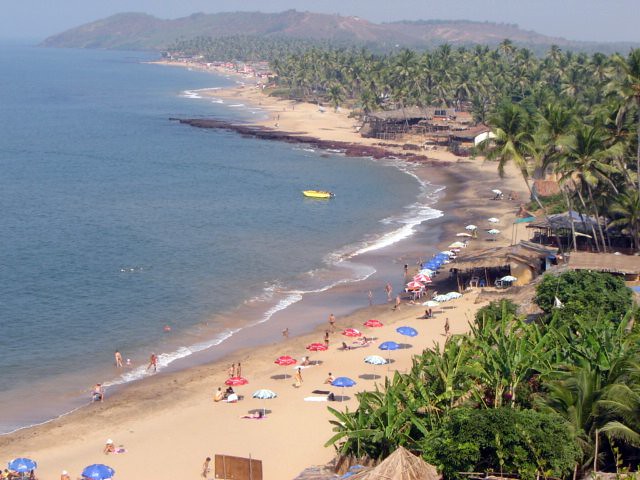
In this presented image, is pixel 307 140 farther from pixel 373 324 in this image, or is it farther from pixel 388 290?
pixel 373 324

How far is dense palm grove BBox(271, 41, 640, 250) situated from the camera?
41.4 meters

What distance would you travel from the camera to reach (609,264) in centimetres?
3928

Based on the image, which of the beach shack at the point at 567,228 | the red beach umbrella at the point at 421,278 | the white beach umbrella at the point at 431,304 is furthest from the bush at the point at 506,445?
the beach shack at the point at 567,228

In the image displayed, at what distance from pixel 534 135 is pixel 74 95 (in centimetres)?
13786

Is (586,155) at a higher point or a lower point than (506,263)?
higher

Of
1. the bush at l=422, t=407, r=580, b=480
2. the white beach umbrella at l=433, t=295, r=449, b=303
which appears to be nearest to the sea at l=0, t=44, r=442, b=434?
the white beach umbrella at l=433, t=295, r=449, b=303

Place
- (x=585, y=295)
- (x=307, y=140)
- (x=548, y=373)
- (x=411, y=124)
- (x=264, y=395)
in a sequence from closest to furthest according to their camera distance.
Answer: (x=548, y=373) → (x=264, y=395) → (x=585, y=295) → (x=307, y=140) → (x=411, y=124)

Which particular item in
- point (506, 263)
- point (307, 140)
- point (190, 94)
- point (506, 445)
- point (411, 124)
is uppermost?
point (506, 445)

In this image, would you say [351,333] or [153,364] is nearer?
[153,364]

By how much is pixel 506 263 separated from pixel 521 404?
22.0 metres

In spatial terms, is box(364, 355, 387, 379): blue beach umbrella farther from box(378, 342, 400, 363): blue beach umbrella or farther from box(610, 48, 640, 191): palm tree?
box(610, 48, 640, 191): palm tree

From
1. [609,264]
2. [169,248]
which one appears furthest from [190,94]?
[609,264]

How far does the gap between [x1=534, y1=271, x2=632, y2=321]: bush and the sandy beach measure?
17.4 ft

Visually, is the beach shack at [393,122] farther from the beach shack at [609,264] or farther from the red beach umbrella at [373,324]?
the red beach umbrella at [373,324]
